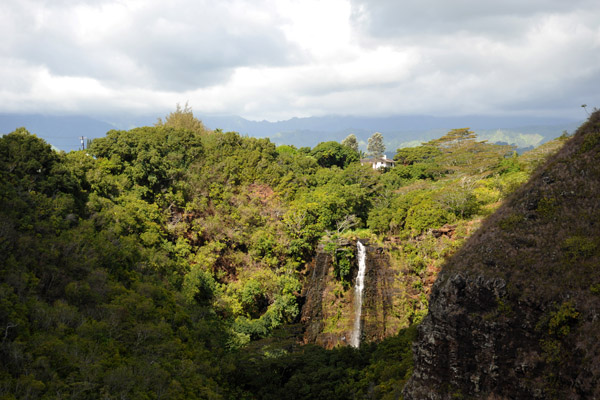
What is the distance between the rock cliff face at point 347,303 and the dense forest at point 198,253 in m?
1.10

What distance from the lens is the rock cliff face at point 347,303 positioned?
2867 centimetres

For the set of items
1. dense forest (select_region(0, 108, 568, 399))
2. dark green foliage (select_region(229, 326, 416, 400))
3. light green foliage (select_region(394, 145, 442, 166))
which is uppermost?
light green foliage (select_region(394, 145, 442, 166))

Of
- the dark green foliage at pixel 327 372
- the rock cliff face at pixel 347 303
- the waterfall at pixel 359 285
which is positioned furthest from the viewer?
the waterfall at pixel 359 285

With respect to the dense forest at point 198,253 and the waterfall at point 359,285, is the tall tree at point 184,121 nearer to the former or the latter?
the dense forest at point 198,253

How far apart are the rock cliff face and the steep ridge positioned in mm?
14338

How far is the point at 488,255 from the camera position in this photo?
13.3m

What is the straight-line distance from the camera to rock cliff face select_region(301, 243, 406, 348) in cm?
2867

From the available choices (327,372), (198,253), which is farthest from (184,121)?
(327,372)

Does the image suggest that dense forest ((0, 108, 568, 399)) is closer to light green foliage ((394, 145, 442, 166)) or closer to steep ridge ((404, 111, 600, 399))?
steep ridge ((404, 111, 600, 399))

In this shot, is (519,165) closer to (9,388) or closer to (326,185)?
(326,185)

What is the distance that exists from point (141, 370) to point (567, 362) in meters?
15.5

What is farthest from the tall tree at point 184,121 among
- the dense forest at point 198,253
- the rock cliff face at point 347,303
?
the rock cliff face at point 347,303

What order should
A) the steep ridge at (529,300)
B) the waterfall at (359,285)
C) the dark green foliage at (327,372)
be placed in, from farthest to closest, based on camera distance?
the waterfall at (359,285) < the dark green foliage at (327,372) < the steep ridge at (529,300)

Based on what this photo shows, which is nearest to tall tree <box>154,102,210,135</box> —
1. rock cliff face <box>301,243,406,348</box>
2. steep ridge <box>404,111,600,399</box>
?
rock cliff face <box>301,243,406,348</box>
